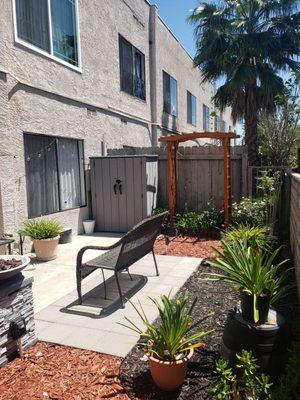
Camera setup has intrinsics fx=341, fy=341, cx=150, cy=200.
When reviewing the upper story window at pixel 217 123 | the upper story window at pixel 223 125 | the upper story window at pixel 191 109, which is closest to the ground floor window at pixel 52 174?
the upper story window at pixel 191 109

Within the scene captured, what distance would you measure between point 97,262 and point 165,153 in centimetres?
598

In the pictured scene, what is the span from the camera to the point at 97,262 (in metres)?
4.30

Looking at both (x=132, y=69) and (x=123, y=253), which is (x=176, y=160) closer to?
(x=132, y=69)

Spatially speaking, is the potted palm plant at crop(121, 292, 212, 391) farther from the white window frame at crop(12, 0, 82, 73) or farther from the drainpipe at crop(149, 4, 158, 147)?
the drainpipe at crop(149, 4, 158, 147)

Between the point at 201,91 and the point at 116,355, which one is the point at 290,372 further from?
the point at 201,91

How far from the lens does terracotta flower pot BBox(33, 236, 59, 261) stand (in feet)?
20.4

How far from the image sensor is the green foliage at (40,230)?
6223mm

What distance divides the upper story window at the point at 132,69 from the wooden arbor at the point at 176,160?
362 cm

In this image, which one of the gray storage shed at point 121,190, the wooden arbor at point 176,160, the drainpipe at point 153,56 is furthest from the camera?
the drainpipe at point 153,56

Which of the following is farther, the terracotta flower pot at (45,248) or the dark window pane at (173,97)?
the dark window pane at (173,97)

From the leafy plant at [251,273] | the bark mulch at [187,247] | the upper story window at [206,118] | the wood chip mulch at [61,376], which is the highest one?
the upper story window at [206,118]

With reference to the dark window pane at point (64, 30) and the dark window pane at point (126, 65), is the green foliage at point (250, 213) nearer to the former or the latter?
the dark window pane at point (64, 30)

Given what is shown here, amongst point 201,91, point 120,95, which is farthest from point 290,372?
point 201,91

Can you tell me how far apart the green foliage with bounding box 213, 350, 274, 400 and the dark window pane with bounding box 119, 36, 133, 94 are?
9918 millimetres
